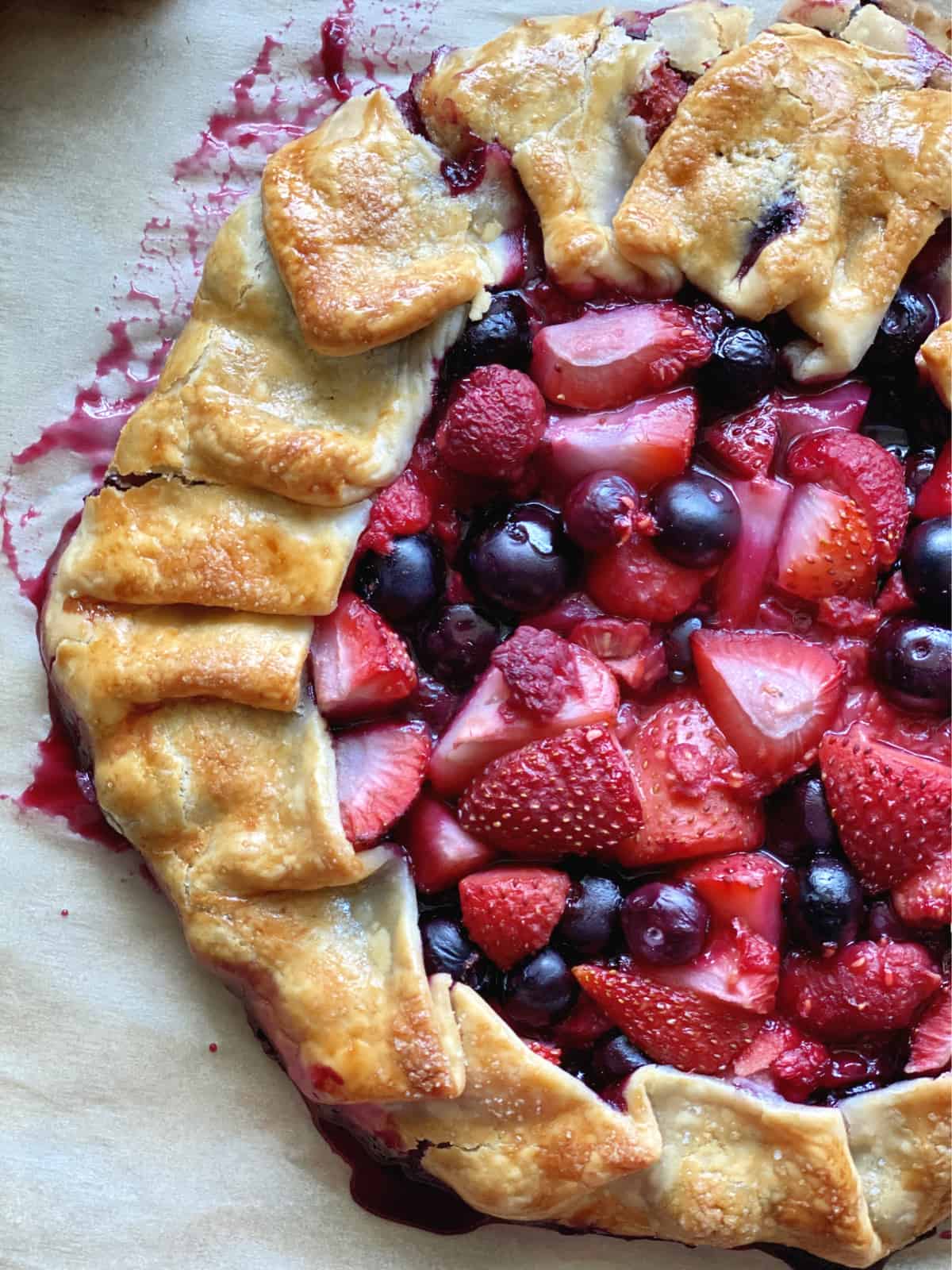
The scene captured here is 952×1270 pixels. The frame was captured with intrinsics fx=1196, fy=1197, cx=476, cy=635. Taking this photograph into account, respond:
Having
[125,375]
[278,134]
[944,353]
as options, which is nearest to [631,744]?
[944,353]

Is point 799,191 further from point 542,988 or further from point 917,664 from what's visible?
point 542,988

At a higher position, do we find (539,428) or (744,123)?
(744,123)

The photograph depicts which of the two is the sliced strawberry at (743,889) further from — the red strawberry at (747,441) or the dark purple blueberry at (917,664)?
the red strawberry at (747,441)

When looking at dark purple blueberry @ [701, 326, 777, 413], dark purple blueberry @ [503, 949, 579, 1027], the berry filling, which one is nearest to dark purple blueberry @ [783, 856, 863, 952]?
the berry filling

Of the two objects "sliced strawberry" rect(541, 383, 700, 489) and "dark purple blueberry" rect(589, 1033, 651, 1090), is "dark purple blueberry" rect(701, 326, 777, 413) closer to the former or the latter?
"sliced strawberry" rect(541, 383, 700, 489)

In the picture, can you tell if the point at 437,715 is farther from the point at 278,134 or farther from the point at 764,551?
the point at 278,134

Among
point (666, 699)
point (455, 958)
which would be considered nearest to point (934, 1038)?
point (666, 699)

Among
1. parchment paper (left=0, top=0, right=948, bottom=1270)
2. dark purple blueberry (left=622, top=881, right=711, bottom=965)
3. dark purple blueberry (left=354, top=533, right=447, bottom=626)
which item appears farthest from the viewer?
parchment paper (left=0, top=0, right=948, bottom=1270)
